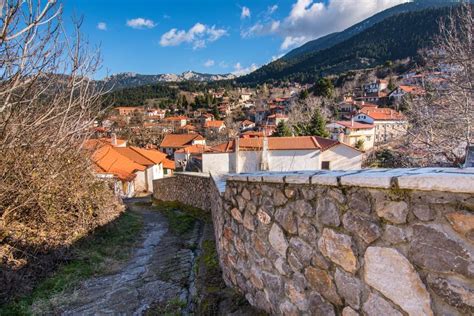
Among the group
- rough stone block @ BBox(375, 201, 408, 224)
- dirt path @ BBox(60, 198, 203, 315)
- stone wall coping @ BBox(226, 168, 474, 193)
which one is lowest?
dirt path @ BBox(60, 198, 203, 315)

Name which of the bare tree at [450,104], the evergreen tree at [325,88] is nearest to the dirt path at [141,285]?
the bare tree at [450,104]

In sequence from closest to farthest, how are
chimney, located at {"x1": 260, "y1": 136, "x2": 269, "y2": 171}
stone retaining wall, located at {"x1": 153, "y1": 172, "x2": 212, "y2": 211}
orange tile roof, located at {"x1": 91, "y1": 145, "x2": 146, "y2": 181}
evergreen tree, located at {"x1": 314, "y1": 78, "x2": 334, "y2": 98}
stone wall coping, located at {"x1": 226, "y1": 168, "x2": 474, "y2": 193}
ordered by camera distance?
1. stone wall coping, located at {"x1": 226, "y1": 168, "x2": 474, "y2": 193}
2. stone retaining wall, located at {"x1": 153, "y1": 172, "x2": 212, "y2": 211}
3. orange tile roof, located at {"x1": 91, "y1": 145, "x2": 146, "y2": 181}
4. chimney, located at {"x1": 260, "y1": 136, "x2": 269, "y2": 171}
5. evergreen tree, located at {"x1": 314, "y1": 78, "x2": 334, "y2": 98}

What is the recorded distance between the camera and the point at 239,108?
88938 millimetres

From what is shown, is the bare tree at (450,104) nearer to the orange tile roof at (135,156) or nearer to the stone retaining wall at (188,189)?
the stone retaining wall at (188,189)

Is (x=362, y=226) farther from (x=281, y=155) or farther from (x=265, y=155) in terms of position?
(x=281, y=155)

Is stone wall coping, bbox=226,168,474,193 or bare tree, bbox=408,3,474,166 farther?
bare tree, bbox=408,3,474,166

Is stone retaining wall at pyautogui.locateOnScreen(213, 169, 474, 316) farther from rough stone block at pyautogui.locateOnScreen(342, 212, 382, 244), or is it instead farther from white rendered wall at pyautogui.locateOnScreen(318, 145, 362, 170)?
white rendered wall at pyautogui.locateOnScreen(318, 145, 362, 170)

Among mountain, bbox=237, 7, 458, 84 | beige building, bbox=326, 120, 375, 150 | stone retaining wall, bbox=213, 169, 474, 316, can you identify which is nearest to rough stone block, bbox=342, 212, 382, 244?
stone retaining wall, bbox=213, 169, 474, 316

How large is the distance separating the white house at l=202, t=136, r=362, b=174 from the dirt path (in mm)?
19648

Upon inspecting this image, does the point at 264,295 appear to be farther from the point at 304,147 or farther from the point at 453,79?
the point at 304,147

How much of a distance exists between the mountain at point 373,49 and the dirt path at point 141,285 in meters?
89.5

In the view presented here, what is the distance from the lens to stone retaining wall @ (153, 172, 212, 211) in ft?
29.8

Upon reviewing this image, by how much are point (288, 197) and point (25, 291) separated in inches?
149

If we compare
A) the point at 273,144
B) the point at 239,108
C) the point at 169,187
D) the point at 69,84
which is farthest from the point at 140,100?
the point at 69,84
